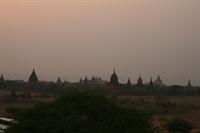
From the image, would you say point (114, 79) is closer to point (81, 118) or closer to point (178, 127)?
point (178, 127)

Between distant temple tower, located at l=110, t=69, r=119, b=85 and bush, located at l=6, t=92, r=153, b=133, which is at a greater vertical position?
distant temple tower, located at l=110, t=69, r=119, b=85

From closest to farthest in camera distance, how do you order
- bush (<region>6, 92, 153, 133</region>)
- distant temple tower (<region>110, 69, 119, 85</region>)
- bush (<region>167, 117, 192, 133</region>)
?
bush (<region>6, 92, 153, 133</region>) < bush (<region>167, 117, 192, 133</region>) < distant temple tower (<region>110, 69, 119, 85</region>)

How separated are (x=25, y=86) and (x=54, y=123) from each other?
60.3 metres

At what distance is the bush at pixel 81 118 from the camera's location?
40.6ft

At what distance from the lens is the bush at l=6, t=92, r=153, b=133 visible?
12.4 m

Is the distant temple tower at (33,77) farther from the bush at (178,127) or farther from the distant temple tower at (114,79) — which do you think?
the bush at (178,127)

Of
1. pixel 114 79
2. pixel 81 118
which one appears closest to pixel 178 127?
pixel 81 118

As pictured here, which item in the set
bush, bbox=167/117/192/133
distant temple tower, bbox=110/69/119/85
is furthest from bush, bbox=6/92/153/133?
distant temple tower, bbox=110/69/119/85

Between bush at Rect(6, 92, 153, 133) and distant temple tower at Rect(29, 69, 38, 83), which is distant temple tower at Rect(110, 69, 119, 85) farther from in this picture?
bush at Rect(6, 92, 153, 133)

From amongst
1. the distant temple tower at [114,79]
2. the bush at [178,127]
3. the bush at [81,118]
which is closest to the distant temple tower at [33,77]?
the distant temple tower at [114,79]

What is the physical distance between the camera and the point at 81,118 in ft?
41.0

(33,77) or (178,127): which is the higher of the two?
(33,77)

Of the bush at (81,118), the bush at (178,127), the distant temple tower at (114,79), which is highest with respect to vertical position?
the distant temple tower at (114,79)

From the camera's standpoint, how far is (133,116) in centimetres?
1288
